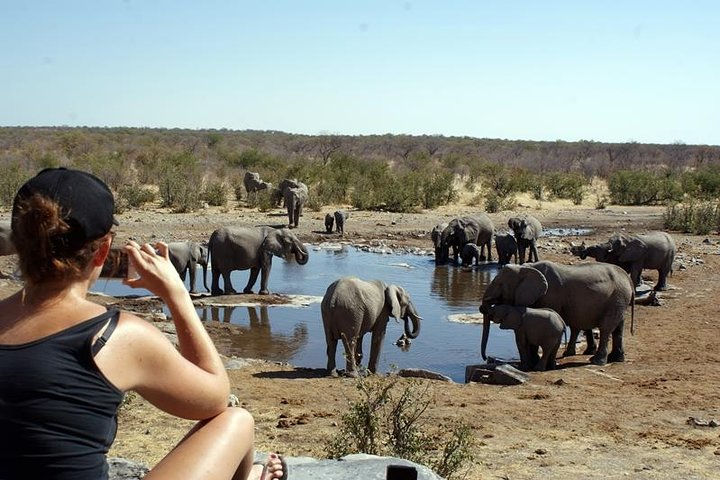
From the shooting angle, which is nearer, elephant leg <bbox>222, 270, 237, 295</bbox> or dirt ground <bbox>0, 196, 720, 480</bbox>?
dirt ground <bbox>0, 196, 720, 480</bbox>

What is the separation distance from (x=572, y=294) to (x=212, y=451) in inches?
373

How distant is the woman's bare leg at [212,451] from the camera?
107 inches

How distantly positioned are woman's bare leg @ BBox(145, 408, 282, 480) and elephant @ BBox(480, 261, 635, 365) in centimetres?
872

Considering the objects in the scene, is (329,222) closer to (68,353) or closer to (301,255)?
(301,255)

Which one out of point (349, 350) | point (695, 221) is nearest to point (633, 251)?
point (349, 350)

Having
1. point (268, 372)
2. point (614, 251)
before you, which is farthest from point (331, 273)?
point (268, 372)

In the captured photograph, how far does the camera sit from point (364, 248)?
22266 millimetres

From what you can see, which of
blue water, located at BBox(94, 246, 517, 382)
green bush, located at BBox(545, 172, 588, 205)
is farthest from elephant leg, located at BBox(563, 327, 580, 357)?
green bush, located at BBox(545, 172, 588, 205)

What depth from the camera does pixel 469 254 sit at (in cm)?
2045

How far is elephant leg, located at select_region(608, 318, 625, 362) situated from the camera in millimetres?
11523

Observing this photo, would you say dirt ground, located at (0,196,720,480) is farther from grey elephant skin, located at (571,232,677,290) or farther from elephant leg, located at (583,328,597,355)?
grey elephant skin, located at (571,232,677,290)

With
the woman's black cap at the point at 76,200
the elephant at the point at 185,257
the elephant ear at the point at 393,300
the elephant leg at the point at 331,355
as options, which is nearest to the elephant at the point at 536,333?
the elephant ear at the point at 393,300

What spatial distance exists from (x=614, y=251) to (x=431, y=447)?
445 inches

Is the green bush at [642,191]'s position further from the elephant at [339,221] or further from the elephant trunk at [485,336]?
the elephant trunk at [485,336]
